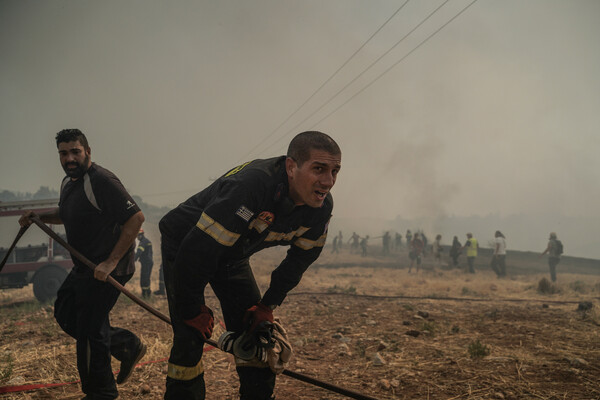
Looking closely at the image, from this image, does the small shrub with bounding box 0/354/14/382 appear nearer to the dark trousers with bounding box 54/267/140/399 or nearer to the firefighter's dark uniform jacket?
the dark trousers with bounding box 54/267/140/399

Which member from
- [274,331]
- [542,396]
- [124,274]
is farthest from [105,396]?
[542,396]

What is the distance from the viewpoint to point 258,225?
6.87ft

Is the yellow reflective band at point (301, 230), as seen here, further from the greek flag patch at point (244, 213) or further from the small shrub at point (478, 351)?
the small shrub at point (478, 351)

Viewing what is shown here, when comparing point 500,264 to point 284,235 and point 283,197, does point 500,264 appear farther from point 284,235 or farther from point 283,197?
point 283,197

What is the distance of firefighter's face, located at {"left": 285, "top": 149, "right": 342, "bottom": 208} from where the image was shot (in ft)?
6.86

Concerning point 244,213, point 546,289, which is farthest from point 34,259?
point 546,289

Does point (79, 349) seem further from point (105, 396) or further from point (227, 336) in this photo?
point (227, 336)

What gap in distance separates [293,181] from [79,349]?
202 centimetres

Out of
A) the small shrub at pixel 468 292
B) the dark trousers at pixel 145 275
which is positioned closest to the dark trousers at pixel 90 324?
the dark trousers at pixel 145 275

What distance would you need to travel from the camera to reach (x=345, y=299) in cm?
802

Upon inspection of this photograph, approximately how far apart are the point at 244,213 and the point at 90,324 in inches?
65.1

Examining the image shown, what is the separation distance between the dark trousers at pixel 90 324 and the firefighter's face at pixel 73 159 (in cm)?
76


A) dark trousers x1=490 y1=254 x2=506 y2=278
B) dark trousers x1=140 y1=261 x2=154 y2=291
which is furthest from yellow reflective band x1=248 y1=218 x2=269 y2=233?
dark trousers x1=490 y1=254 x2=506 y2=278

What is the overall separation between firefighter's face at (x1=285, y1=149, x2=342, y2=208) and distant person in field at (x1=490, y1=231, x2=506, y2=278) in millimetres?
13803
